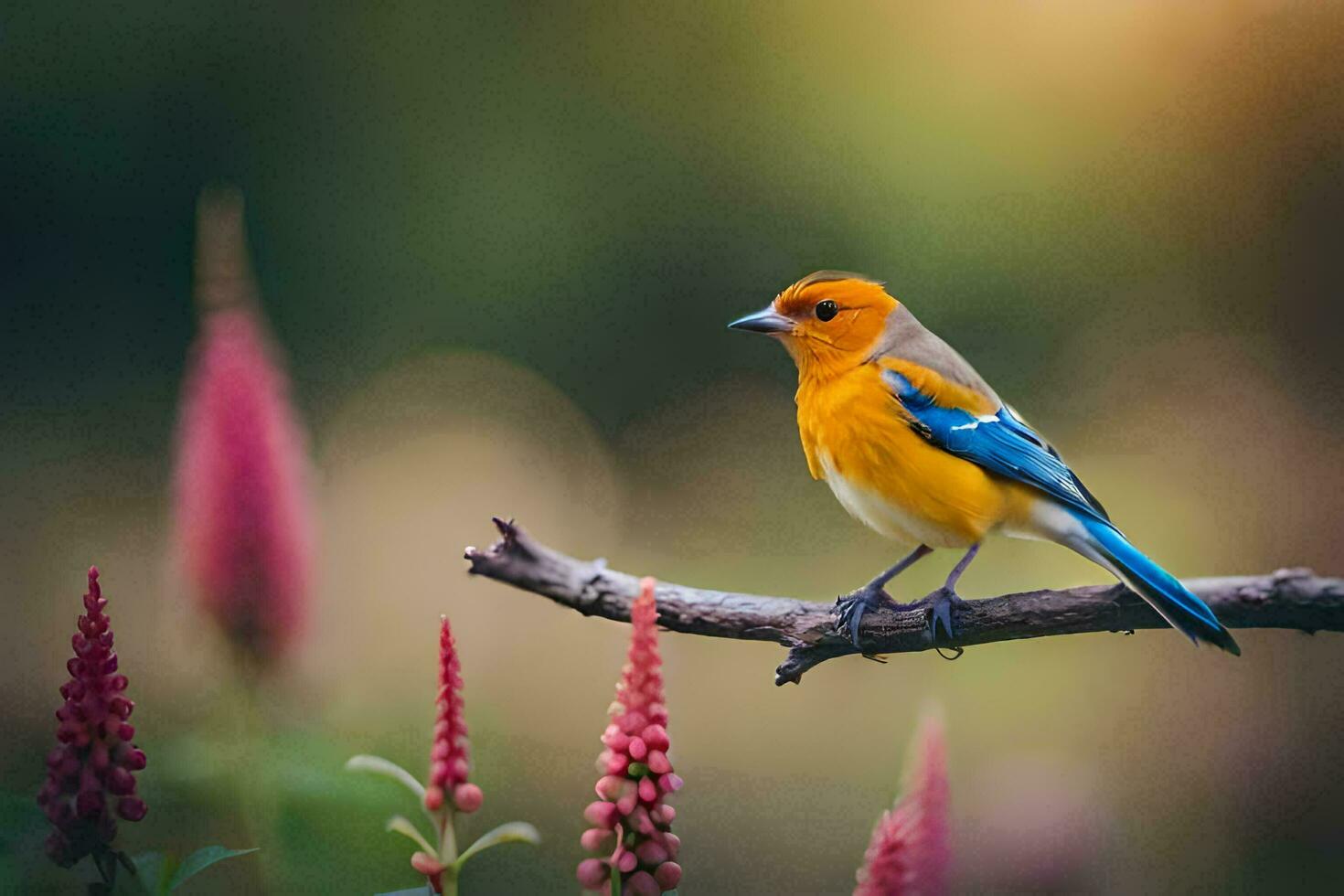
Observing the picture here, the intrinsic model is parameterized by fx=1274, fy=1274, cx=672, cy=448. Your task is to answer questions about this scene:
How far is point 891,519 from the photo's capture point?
1104 mm

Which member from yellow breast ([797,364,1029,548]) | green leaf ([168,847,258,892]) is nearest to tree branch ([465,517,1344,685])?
yellow breast ([797,364,1029,548])

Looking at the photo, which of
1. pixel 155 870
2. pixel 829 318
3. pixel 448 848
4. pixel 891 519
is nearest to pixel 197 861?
pixel 155 870

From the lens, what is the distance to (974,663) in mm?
1819

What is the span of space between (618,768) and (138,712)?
3.58 feet

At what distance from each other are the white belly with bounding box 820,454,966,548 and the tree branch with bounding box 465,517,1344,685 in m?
0.10

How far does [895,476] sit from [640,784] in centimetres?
62

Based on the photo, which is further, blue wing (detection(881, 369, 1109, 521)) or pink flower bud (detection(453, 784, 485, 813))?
blue wing (detection(881, 369, 1109, 521))

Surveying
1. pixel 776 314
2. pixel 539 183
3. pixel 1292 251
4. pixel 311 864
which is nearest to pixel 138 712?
pixel 311 864

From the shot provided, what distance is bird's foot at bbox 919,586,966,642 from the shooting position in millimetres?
974

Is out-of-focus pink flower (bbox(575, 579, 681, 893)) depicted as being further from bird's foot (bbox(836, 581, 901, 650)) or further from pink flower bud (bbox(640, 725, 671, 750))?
bird's foot (bbox(836, 581, 901, 650))

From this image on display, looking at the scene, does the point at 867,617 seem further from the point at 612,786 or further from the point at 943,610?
the point at 612,786

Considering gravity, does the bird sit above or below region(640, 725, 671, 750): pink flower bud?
above

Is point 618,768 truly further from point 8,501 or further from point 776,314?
point 8,501

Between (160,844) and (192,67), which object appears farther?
(192,67)
